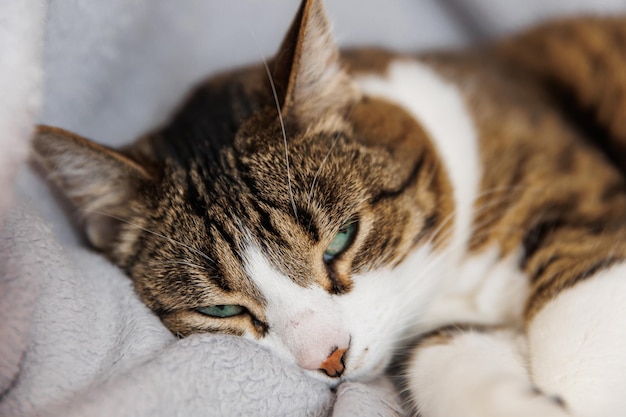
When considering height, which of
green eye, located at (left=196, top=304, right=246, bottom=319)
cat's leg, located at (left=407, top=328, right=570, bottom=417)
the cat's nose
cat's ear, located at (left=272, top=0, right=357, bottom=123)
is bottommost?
cat's leg, located at (left=407, top=328, right=570, bottom=417)

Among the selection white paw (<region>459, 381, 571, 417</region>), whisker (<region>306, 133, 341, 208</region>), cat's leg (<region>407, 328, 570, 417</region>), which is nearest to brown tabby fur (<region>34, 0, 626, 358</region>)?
whisker (<region>306, 133, 341, 208</region>)

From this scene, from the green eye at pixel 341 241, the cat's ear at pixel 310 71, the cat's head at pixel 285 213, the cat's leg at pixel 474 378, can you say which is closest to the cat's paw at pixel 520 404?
the cat's leg at pixel 474 378

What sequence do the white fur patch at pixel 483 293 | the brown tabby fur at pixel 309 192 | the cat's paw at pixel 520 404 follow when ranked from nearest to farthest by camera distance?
1. the cat's paw at pixel 520 404
2. the brown tabby fur at pixel 309 192
3. the white fur patch at pixel 483 293

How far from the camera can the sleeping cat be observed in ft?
3.63

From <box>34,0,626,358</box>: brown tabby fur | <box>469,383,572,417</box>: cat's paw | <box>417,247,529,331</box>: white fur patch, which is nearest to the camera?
<box>469,383,572,417</box>: cat's paw

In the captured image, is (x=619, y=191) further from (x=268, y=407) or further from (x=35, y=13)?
(x=35, y=13)

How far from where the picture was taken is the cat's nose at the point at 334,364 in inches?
42.4

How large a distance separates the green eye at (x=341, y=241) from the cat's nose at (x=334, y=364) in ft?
0.61

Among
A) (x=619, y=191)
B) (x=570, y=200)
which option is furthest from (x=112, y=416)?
(x=619, y=191)

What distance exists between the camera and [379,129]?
1339 millimetres

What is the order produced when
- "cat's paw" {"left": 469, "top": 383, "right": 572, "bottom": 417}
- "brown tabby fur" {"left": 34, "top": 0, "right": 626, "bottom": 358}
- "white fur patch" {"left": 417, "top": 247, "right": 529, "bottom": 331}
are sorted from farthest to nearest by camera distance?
"white fur patch" {"left": 417, "top": 247, "right": 529, "bottom": 331}, "brown tabby fur" {"left": 34, "top": 0, "right": 626, "bottom": 358}, "cat's paw" {"left": 469, "top": 383, "right": 572, "bottom": 417}

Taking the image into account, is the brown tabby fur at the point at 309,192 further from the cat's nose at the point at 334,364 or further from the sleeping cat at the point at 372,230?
the cat's nose at the point at 334,364

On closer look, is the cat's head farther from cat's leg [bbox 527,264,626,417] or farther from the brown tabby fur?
cat's leg [bbox 527,264,626,417]

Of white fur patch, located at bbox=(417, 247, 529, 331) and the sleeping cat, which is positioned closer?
the sleeping cat
